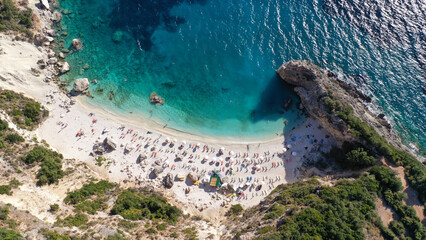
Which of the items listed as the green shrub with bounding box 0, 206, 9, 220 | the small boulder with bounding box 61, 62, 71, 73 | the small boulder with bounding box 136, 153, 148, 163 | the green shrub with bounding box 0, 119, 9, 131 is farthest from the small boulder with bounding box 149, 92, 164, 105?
the green shrub with bounding box 0, 206, 9, 220

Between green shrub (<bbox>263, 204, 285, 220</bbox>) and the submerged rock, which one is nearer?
green shrub (<bbox>263, 204, 285, 220</bbox>)

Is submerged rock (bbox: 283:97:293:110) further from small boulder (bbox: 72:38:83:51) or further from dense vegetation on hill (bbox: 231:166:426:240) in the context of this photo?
small boulder (bbox: 72:38:83:51)

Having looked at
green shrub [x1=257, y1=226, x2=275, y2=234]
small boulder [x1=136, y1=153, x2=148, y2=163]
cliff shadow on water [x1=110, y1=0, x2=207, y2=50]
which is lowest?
green shrub [x1=257, y1=226, x2=275, y2=234]

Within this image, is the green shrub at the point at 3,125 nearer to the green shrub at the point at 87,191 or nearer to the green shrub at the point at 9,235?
the green shrub at the point at 87,191

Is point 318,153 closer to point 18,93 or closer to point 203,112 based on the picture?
point 203,112

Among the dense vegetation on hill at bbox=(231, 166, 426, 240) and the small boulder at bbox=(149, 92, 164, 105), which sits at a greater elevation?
the small boulder at bbox=(149, 92, 164, 105)

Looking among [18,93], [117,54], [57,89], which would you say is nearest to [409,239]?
[117,54]

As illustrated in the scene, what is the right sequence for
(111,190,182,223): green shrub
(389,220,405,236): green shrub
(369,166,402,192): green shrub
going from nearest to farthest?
(389,220,405,236): green shrub
(111,190,182,223): green shrub
(369,166,402,192): green shrub
